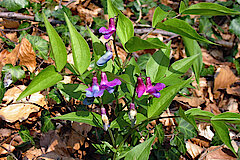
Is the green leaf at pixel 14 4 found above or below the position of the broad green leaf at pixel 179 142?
above

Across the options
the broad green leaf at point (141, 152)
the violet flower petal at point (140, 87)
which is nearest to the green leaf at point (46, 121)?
the broad green leaf at point (141, 152)

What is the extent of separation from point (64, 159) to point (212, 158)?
151cm

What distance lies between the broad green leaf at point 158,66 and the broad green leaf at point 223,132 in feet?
1.50

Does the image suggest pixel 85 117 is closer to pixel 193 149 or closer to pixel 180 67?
pixel 180 67

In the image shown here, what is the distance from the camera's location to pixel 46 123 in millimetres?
2137

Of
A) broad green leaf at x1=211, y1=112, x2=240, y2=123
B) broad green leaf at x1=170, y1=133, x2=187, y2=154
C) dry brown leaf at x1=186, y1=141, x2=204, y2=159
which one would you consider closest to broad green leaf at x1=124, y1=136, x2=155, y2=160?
broad green leaf at x1=211, y1=112, x2=240, y2=123

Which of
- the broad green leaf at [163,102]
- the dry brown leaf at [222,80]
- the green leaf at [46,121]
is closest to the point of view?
the broad green leaf at [163,102]

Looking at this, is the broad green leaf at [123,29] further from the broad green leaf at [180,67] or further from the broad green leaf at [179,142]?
the broad green leaf at [179,142]

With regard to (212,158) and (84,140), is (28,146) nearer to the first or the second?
(84,140)

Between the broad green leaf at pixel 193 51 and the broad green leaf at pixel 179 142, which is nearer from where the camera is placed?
the broad green leaf at pixel 193 51

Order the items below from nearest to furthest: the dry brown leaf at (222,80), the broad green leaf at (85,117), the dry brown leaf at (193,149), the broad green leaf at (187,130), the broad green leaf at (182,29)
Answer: the broad green leaf at (182,29) → the broad green leaf at (85,117) → the broad green leaf at (187,130) → the dry brown leaf at (193,149) → the dry brown leaf at (222,80)

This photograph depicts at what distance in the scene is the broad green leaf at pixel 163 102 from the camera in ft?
4.08

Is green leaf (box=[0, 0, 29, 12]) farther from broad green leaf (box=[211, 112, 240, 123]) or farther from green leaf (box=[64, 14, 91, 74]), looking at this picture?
broad green leaf (box=[211, 112, 240, 123])

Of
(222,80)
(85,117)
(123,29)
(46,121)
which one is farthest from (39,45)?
(222,80)
